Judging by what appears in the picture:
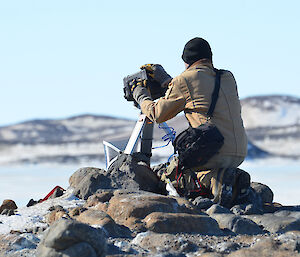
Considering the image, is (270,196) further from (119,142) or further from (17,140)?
(17,140)

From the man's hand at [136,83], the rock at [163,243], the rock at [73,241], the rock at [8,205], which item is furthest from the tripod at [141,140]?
the rock at [73,241]

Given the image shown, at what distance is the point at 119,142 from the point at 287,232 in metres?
3.43

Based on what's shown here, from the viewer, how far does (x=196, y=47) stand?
6.98 meters

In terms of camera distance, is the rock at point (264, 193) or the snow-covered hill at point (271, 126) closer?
the rock at point (264, 193)

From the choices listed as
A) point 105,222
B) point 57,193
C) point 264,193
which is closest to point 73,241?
point 105,222

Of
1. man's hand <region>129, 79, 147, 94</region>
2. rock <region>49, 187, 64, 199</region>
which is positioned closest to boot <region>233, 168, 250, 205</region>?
man's hand <region>129, 79, 147, 94</region>

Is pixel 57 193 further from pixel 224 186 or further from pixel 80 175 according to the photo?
pixel 224 186

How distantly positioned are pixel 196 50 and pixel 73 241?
3.24 m

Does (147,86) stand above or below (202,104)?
above

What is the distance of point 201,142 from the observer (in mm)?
6770

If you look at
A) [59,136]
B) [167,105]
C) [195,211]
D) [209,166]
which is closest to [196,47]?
[167,105]

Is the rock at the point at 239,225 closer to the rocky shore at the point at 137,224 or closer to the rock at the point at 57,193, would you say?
the rocky shore at the point at 137,224

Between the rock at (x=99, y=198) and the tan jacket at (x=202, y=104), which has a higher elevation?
the tan jacket at (x=202, y=104)

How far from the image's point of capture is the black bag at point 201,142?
676 cm
